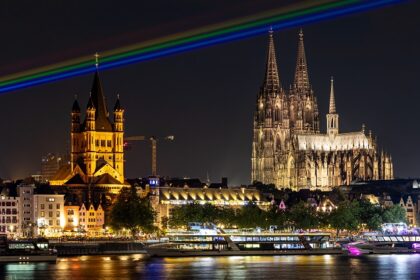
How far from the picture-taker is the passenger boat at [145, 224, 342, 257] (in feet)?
481

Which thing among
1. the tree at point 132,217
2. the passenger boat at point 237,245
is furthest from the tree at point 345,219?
the passenger boat at point 237,245

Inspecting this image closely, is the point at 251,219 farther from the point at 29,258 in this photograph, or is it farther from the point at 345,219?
the point at 29,258

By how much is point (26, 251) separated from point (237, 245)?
26587 mm

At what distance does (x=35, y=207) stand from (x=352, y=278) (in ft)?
267

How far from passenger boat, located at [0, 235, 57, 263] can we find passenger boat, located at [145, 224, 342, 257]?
14.4 meters

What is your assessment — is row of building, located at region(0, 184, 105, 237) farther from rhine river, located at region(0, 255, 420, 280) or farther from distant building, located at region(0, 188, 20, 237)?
rhine river, located at region(0, 255, 420, 280)

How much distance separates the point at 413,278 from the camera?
341 ft

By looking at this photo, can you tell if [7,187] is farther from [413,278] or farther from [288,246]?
[413,278]

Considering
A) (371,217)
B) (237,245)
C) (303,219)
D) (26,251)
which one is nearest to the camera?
(26,251)

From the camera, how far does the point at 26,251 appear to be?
445 ft

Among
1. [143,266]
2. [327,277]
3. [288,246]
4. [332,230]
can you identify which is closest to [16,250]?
[143,266]

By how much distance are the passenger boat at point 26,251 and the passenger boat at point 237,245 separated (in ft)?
47.3

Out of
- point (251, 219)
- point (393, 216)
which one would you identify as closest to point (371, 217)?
point (393, 216)

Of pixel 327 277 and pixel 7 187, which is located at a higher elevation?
pixel 7 187
